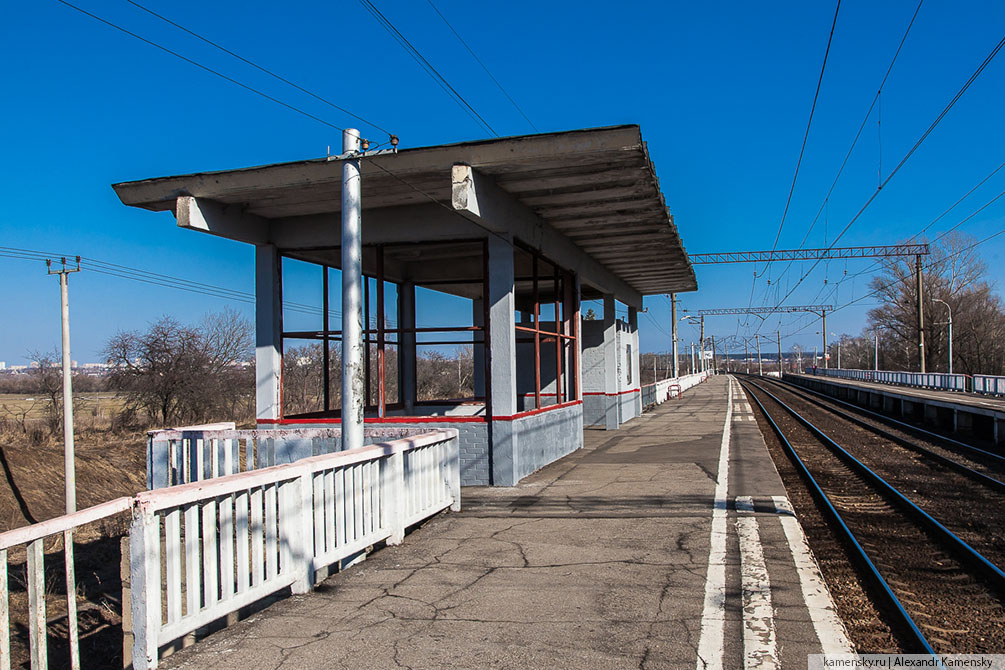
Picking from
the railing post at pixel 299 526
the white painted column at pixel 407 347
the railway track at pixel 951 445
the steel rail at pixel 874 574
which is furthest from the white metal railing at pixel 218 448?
the railway track at pixel 951 445

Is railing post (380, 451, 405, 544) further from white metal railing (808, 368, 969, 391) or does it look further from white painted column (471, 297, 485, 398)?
white metal railing (808, 368, 969, 391)

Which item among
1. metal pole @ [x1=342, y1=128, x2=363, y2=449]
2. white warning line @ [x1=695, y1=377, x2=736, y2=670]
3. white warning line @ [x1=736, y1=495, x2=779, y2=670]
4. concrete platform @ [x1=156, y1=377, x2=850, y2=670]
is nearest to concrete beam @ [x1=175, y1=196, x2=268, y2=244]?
metal pole @ [x1=342, y1=128, x2=363, y2=449]

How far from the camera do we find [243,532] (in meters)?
5.24

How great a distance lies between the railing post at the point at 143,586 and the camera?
166 inches

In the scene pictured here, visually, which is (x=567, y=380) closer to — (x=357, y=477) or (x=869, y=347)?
(x=357, y=477)

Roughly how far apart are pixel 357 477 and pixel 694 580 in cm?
302

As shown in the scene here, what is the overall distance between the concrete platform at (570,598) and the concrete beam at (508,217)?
4.02 meters

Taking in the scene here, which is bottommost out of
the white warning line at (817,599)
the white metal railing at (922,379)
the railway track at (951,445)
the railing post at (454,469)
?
the railway track at (951,445)

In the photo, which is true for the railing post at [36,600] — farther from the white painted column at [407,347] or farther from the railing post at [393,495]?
the white painted column at [407,347]

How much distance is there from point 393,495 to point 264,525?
1429 mm

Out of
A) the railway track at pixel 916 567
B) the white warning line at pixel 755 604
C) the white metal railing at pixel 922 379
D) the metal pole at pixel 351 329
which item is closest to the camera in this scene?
the white warning line at pixel 755 604

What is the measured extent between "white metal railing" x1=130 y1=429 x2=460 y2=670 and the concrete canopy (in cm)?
388

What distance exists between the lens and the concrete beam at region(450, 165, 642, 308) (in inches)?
395

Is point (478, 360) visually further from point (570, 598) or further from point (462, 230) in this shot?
point (570, 598)
